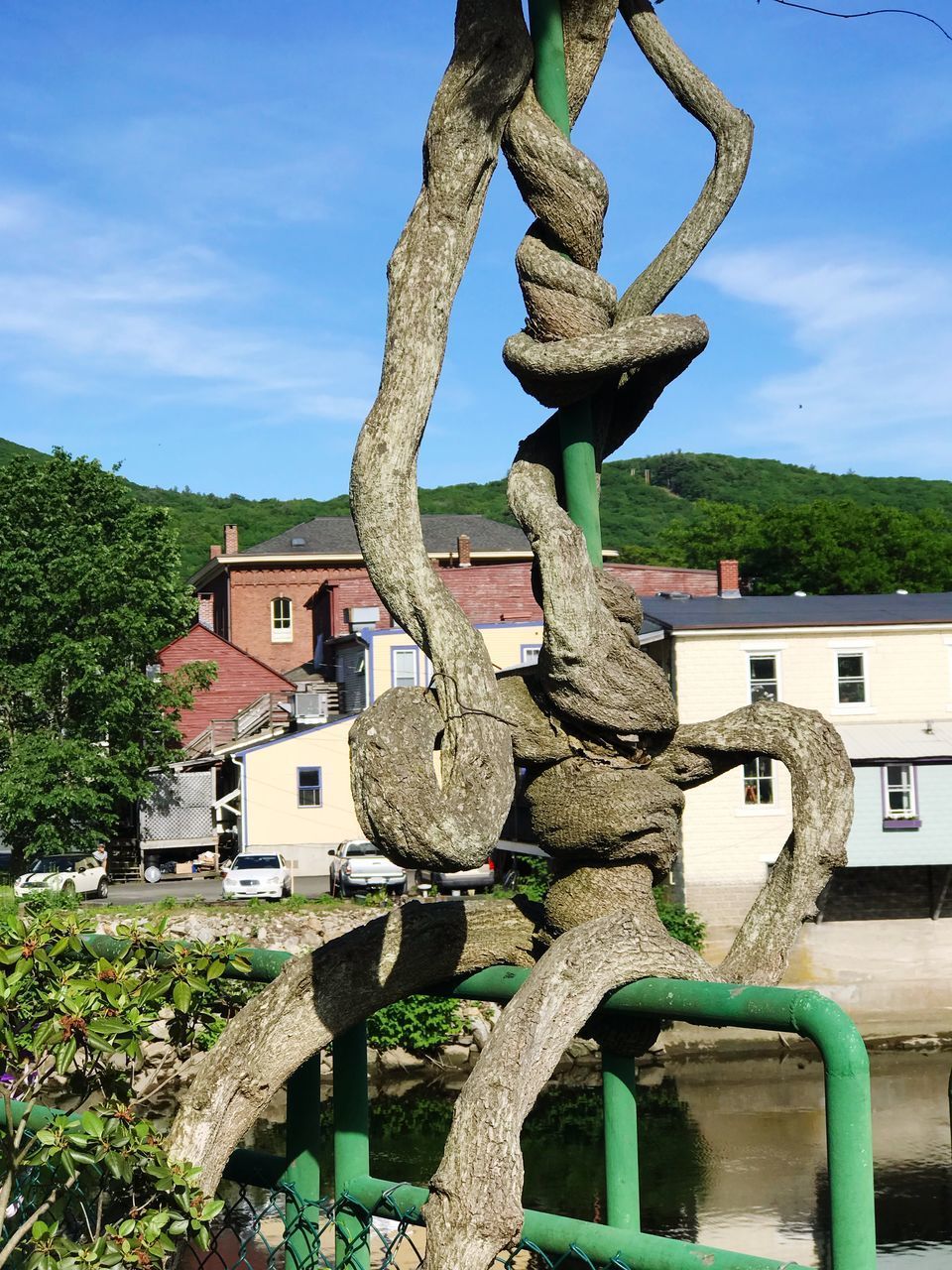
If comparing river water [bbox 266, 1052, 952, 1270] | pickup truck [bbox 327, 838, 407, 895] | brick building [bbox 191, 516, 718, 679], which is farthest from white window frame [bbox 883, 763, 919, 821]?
brick building [bbox 191, 516, 718, 679]

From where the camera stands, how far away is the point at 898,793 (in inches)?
1026

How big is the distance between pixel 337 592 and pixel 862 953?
904 inches

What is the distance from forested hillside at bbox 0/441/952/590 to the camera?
63.5 m

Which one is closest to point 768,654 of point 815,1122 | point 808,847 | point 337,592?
point 815,1122

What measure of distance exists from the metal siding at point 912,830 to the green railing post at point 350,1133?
922 inches

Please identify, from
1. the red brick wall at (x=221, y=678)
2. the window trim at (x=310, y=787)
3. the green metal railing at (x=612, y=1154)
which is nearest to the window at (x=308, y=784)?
the window trim at (x=310, y=787)

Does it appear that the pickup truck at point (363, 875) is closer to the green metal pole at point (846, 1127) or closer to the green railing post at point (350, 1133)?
the green railing post at point (350, 1133)

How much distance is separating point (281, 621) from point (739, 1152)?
113 feet

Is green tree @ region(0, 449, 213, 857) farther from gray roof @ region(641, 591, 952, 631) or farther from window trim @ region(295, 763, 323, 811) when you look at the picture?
gray roof @ region(641, 591, 952, 631)

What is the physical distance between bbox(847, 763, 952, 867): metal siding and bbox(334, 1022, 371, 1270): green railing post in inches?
922

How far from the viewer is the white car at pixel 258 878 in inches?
1142

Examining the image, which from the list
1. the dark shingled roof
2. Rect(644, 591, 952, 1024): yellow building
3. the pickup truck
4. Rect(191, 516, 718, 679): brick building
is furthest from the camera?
the dark shingled roof

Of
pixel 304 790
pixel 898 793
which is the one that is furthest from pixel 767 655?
pixel 304 790

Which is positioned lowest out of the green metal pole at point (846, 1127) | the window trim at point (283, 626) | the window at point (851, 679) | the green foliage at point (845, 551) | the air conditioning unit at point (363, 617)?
the green metal pole at point (846, 1127)
